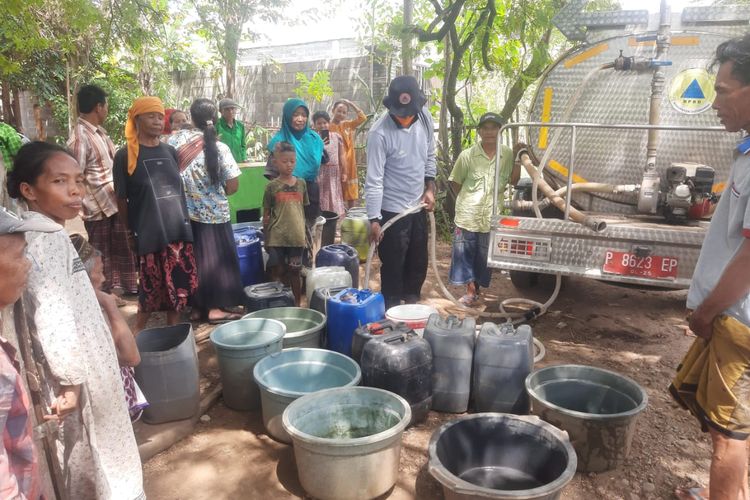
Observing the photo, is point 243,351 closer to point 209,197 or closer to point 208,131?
point 209,197

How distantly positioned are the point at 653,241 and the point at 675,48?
1.57 meters

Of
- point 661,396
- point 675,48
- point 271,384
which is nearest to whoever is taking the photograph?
point 271,384

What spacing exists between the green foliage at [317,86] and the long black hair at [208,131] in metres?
6.66

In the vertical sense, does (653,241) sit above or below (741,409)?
above

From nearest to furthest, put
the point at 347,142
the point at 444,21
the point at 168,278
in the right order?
the point at 168,278
the point at 444,21
the point at 347,142

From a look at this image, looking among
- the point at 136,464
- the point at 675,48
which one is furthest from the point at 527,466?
the point at 675,48

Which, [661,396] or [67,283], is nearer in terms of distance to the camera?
[67,283]

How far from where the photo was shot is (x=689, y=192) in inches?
142

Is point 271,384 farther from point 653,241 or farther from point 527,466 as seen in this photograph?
point 653,241

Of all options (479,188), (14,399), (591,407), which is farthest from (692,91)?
(14,399)

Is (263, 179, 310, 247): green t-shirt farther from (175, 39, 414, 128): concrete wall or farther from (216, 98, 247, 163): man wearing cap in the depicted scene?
(175, 39, 414, 128): concrete wall

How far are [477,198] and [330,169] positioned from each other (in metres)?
2.01

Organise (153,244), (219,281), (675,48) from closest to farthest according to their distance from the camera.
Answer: (153,244) < (675,48) < (219,281)

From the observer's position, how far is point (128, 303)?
4703mm
